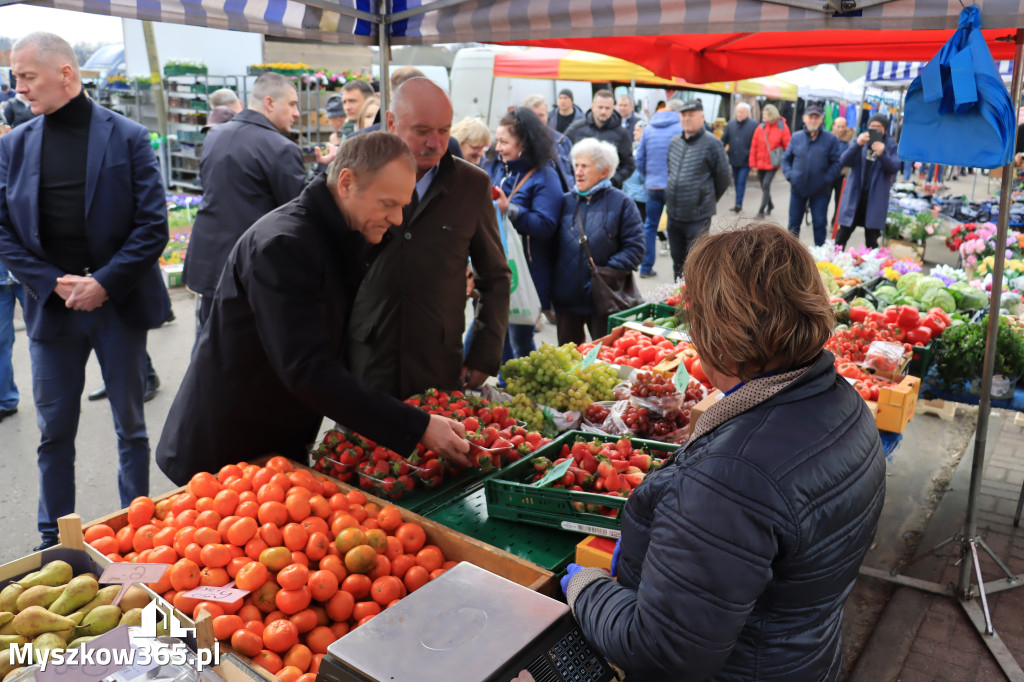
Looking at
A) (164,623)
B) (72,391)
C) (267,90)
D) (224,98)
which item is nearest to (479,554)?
(164,623)

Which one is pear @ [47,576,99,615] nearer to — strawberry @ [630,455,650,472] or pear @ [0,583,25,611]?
pear @ [0,583,25,611]

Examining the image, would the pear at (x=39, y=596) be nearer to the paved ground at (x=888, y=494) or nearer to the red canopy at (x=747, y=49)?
the paved ground at (x=888, y=494)

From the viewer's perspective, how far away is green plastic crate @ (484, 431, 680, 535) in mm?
2211

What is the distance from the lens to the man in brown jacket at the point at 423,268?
3096 mm

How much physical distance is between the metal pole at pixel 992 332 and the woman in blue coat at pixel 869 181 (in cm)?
669

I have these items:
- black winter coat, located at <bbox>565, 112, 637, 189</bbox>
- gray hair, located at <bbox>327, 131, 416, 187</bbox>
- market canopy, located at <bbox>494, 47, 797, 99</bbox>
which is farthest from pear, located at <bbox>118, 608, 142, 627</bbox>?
market canopy, located at <bbox>494, 47, 797, 99</bbox>

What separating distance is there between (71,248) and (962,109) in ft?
11.9

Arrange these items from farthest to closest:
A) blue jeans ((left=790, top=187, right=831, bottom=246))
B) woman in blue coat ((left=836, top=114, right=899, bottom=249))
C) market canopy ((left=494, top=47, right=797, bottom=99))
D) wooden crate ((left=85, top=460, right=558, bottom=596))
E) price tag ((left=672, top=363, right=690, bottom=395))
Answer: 1. market canopy ((left=494, top=47, right=797, bottom=99))
2. blue jeans ((left=790, top=187, right=831, bottom=246))
3. woman in blue coat ((left=836, top=114, right=899, bottom=249))
4. price tag ((left=672, top=363, right=690, bottom=395))
5. wooden crate ((left=85, top=460, right=558, bottom=596))

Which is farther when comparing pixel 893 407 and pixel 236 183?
pixel 236 183

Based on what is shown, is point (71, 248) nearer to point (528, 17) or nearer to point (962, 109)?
point (528, 17)

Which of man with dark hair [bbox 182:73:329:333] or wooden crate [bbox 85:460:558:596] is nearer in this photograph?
wooden crate [bbox 85:460:558:596]

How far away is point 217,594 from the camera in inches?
72.1

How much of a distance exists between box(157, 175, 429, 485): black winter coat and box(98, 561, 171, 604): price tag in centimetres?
68

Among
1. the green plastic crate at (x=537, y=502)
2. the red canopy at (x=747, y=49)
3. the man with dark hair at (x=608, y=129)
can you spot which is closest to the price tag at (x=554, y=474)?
the green plastic crate at (x=537, y=502)
